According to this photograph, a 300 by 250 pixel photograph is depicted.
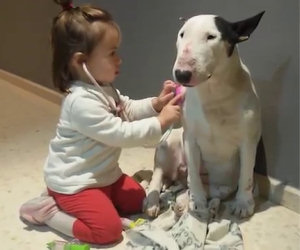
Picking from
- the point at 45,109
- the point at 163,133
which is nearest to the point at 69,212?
the point at 163,133

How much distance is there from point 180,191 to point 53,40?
0.48 metres

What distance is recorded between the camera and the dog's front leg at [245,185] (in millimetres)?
1193

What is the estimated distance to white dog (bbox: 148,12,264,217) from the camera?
105 centimetres

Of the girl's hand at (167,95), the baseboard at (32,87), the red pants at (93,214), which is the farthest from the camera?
the baseboard at (32,87)

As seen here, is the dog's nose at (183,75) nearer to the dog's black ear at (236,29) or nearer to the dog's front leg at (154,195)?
the dog's black ear at (236,29)

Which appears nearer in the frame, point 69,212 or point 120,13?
point 69,212

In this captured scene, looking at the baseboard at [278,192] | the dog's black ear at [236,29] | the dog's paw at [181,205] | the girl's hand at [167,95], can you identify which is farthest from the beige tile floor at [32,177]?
the dog's black ear at [236,29]

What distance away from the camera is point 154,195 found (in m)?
1.25

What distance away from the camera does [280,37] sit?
121cm

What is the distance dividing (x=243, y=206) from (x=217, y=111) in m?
0.23

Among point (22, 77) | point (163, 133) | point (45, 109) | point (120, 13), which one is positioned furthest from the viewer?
point (22, 77)

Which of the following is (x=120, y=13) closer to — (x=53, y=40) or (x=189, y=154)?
(x=53, y=40)

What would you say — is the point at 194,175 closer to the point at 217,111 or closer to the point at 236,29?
the point at 217,111

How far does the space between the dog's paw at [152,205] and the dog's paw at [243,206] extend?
0.58 ft
